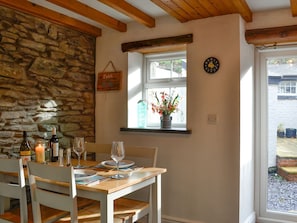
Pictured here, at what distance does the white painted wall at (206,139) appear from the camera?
273 centimetres

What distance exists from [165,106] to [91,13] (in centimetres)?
124

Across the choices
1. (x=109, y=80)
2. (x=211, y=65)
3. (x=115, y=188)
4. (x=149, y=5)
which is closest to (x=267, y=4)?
(x=211, y=65)

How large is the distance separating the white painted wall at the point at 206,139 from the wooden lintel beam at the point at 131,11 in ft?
0.44

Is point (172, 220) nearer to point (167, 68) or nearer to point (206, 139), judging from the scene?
point (206, 139)

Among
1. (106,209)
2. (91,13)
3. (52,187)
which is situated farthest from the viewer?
(91,13)

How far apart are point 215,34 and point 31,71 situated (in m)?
1.83

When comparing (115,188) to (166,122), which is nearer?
(115,188)

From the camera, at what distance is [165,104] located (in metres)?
3.21

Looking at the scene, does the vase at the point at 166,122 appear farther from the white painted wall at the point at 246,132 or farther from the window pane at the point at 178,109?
the white painted wall at the point at 246,132

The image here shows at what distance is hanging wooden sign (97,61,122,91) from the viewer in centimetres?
337

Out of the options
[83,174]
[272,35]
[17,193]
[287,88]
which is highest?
[272,35]

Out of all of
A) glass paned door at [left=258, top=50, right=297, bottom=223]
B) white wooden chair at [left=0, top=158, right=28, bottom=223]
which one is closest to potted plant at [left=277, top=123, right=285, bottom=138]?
glass paned door at [left=258, top=50, right=297, bottom=223]

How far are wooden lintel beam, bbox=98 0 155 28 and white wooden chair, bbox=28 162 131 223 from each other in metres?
1.47

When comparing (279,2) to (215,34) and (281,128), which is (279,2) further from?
(281,128)
